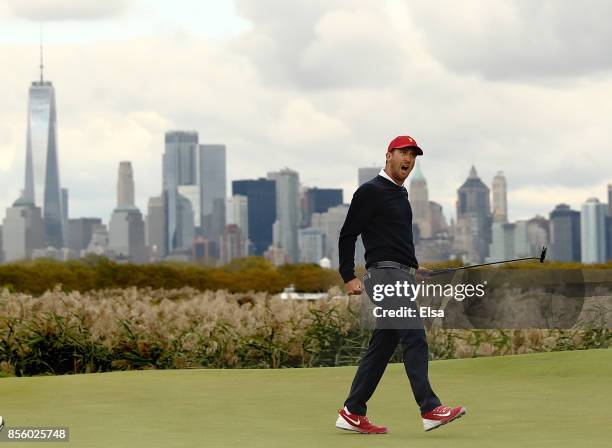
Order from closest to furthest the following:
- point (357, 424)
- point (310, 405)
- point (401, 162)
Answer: point (401, 162)
point (357, 424)
point (310, 405)

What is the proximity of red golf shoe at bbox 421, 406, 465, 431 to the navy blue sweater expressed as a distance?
3.14ft

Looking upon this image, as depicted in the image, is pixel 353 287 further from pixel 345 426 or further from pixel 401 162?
pixel 345 426

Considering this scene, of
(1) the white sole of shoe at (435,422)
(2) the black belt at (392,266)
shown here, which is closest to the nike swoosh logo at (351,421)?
(1) the white sole of shoe at (435,422)

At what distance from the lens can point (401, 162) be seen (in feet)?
29.8

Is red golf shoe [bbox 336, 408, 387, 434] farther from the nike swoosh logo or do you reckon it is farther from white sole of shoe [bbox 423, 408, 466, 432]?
white sole of shoe [bbox 423, 408, 466, 432]

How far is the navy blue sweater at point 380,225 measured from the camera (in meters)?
9.12

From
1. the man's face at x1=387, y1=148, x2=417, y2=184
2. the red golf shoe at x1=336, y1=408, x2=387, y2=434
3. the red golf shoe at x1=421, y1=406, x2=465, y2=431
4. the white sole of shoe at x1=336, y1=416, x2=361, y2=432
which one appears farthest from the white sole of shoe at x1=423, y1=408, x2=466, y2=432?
the man's face at x1=387, y1=148, x2=417, y2=184

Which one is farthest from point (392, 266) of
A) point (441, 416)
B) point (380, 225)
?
point (441, 416)

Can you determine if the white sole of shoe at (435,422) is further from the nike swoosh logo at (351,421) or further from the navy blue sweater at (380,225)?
the navy blue sweater at (380,225)

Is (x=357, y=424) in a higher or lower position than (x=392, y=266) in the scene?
lower

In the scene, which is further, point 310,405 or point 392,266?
point 310,405

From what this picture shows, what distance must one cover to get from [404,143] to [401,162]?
0.41ft

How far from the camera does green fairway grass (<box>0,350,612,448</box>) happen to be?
886 centimetres

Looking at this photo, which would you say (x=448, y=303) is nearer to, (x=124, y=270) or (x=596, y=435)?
(x=596, y=435)
